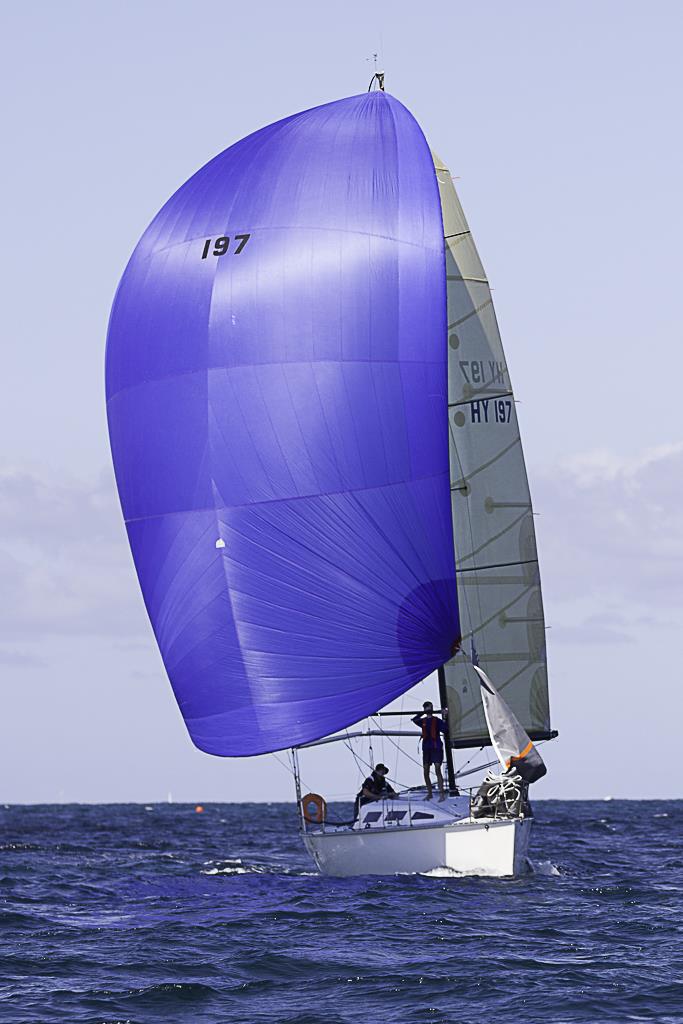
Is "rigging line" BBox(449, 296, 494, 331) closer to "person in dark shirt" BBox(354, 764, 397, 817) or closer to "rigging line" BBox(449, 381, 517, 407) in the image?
"rigging line" BBox(449, 381, 517, 407)

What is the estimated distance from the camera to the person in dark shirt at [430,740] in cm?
2636

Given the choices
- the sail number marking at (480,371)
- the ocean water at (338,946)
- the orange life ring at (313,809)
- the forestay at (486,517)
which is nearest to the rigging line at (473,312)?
the forestay at (486,517)

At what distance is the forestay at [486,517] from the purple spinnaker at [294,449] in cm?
214

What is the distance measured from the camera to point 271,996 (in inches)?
627

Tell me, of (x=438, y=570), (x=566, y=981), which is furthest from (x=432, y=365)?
(x=566, y=981)

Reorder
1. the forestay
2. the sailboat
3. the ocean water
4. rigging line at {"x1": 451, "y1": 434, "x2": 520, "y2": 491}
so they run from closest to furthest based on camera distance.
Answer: the ocean water, the sailboat, the forestay, rigging line at {"x1": 451, "y1": 434, "x2": 520, "y2": 491}

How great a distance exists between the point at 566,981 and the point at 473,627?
37.8ft

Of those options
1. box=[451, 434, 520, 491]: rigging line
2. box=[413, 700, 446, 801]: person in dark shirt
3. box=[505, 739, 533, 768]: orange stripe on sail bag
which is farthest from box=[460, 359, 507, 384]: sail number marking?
box=[505, 739, 533, 768]: orange stripe on sail bag

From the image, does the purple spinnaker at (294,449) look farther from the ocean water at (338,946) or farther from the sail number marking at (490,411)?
the ocean water at (338,946)

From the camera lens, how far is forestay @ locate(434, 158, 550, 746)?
27672mm

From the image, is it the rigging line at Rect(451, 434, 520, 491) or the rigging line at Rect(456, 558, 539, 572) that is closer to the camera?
the rigging line at Rect(456, 558, 539, 572)

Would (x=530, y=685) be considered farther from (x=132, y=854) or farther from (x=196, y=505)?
(x=132, y=854)

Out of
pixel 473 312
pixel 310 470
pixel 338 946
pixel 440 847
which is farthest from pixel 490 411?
pixel 338 946

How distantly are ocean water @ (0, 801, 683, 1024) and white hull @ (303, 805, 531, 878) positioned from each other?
12.2 inches
